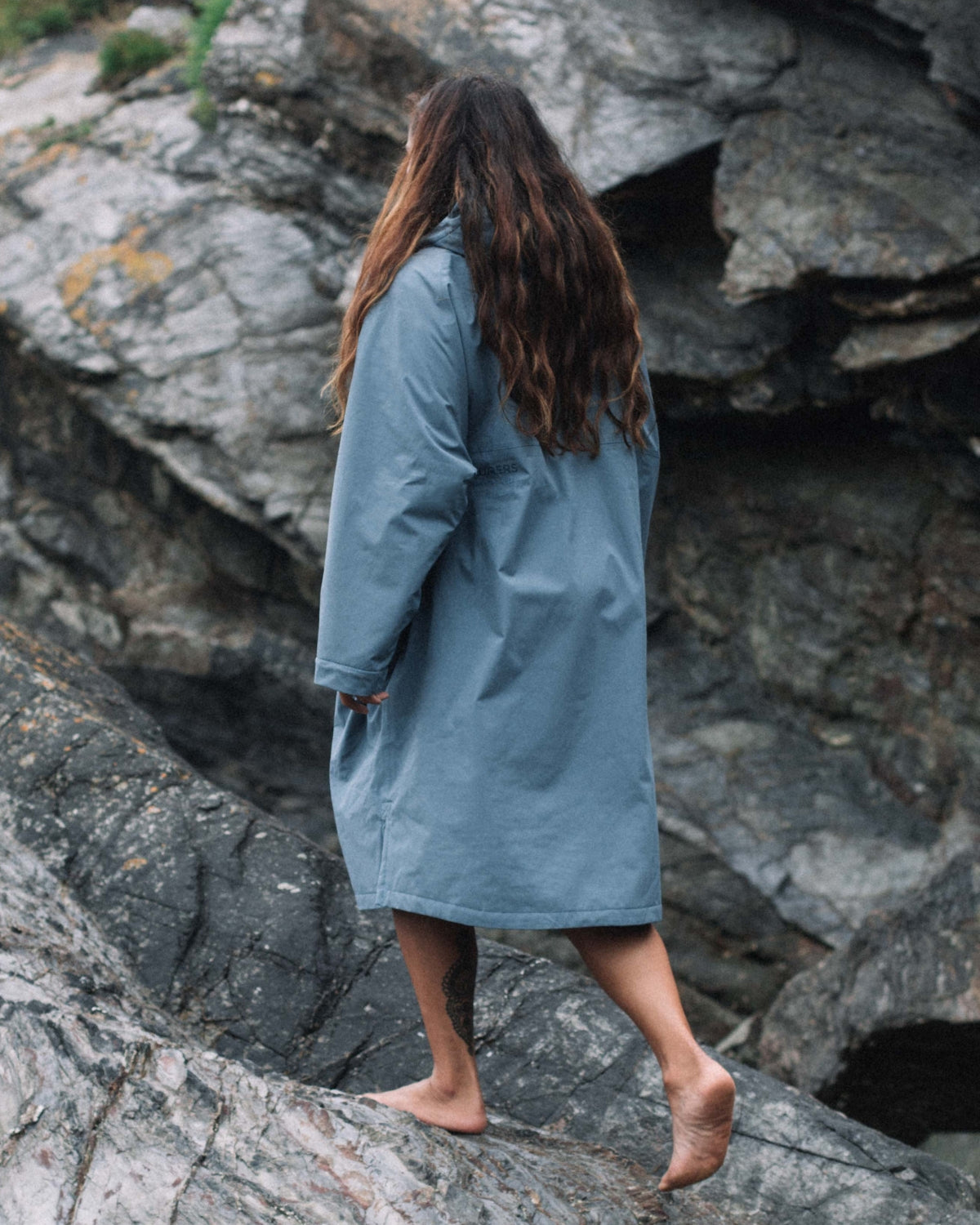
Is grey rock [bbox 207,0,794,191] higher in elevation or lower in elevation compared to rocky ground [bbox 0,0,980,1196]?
higher

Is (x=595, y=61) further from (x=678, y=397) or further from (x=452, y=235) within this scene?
(x=452, y=235)

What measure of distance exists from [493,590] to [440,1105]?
85 cm

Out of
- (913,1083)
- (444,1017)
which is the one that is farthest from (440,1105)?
(913,1083)

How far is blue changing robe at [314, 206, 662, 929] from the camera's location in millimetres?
1652

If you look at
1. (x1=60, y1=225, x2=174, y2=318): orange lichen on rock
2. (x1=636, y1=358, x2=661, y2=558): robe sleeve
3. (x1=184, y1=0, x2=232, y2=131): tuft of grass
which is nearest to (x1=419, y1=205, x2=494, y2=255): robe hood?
(x1=636, y1=358, x2=661, y2=558): robe sleeve

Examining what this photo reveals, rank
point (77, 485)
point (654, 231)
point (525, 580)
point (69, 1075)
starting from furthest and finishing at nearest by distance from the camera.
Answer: point (77, 485)
point (654, 231)
point (525, 580)
point (69, 1075)

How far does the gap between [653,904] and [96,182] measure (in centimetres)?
595

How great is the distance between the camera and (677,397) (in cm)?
550

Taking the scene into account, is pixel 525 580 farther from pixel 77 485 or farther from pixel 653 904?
pixel 77 485

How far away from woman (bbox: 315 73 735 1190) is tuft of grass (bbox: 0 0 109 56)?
728 cm

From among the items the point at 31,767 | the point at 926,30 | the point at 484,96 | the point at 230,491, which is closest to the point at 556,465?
the point at 484,96

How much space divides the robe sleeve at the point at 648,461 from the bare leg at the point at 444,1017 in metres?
0.71

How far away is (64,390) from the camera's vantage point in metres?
6.33

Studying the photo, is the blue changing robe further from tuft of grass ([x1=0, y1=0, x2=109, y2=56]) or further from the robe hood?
tuft of grass ([x1=0, y1=0, x2=109, y2=56])
